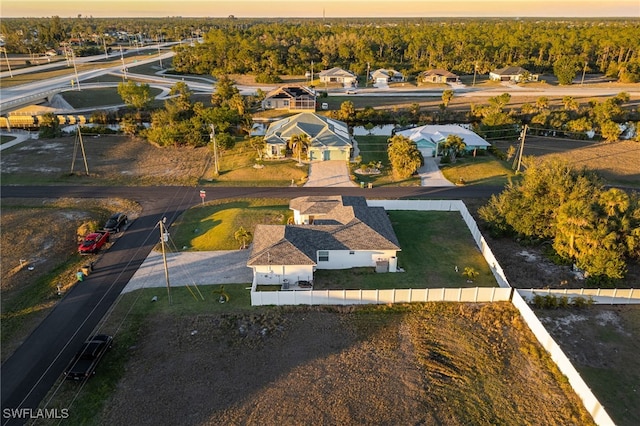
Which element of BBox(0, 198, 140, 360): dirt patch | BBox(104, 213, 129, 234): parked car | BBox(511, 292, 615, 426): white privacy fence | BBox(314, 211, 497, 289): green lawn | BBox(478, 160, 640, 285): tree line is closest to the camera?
BBox(511, 292, 615, 426): white privacy fence

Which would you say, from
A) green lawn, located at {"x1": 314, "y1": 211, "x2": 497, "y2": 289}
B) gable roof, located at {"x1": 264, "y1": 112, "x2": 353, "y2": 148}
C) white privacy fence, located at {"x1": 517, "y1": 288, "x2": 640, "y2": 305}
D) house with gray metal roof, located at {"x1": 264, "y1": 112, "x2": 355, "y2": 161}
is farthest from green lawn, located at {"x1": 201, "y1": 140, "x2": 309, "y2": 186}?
white privacy fence, located at {"x1": 517, "y1": 288, "x2": 640, "y2": 305}

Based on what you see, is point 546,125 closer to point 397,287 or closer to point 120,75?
point 397,287

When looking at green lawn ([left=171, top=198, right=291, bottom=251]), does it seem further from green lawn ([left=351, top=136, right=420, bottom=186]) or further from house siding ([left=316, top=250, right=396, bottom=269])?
green lawn ([left=351, top=136, right=420, bottom=186])

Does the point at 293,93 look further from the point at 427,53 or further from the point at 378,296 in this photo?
the point at 427,53

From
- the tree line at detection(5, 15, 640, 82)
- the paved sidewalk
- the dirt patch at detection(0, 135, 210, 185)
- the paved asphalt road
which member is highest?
the tree line at detection(5, 15, 640, 82)

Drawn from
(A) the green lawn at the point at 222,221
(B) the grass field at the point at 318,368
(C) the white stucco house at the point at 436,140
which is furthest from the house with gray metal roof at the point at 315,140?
(B) the grass field at the point at 318,368

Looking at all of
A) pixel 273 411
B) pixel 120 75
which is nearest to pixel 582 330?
pixel 273 411

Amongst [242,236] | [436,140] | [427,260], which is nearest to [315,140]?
[436,140]
